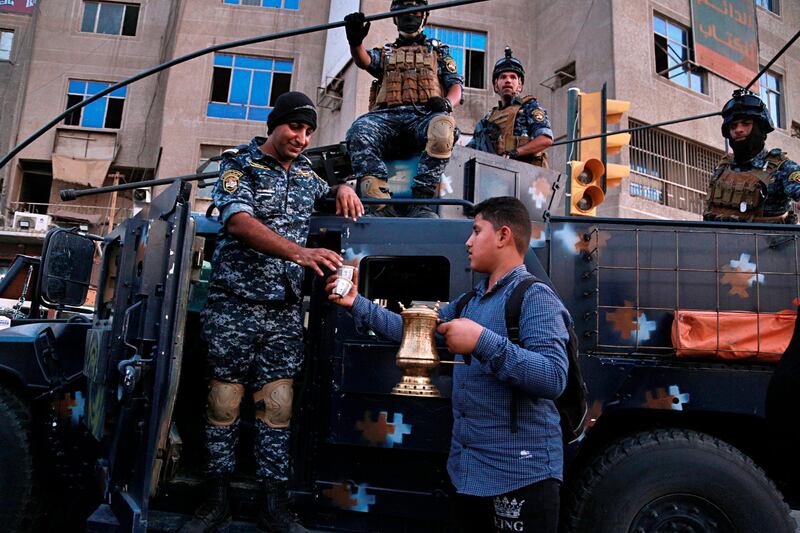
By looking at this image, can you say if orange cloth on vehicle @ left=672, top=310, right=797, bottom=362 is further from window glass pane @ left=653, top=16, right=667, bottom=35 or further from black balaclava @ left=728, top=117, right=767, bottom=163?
window glass pane @ left=653, top=16, right=667, bottom=35

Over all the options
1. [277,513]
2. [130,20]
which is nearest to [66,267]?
[277,513]

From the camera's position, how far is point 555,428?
208 cm

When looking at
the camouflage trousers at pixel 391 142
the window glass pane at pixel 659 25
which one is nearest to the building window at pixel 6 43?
the window glass pane at pixel 659 25

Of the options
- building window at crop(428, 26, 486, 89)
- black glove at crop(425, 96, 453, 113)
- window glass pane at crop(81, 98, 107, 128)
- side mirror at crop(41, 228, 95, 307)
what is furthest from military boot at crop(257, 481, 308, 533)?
window glass pane at crop(81, 98, 107, 128)

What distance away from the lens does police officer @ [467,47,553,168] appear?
18.0 ft

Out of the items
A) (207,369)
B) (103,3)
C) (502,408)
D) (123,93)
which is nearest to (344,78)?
(123,93)

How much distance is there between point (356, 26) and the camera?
3.41m

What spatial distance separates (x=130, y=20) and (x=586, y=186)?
25.3 metres

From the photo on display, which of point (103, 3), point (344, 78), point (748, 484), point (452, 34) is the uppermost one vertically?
point (103, 3)

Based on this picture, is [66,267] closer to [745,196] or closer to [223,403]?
[223,403]

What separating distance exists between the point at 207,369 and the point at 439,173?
2.02 metres

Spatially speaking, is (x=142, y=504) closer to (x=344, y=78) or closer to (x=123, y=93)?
(x=344, y=78)

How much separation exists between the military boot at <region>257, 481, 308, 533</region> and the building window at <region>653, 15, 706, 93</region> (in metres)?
18.4

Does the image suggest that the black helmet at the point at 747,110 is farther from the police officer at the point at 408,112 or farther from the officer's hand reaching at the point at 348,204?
the officer's hand reaching at the point at 348,204
